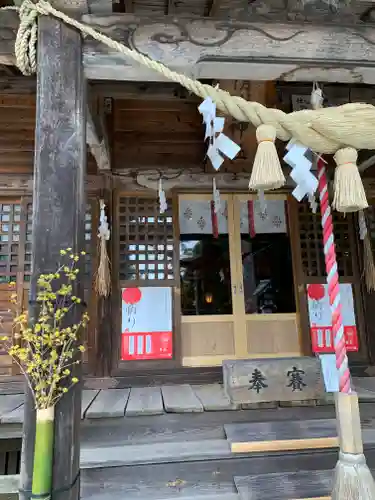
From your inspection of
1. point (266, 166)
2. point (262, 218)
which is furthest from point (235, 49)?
point (262, 218)

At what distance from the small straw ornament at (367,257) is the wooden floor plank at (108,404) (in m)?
2.83

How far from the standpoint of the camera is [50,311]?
1.75 m

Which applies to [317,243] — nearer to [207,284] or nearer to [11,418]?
[207,284]

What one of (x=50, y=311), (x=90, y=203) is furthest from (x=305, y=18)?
(x=90, y=203)

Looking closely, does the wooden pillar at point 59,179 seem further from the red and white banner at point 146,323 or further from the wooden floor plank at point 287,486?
the red and white banner at point 146,323

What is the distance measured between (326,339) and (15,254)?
3500mm

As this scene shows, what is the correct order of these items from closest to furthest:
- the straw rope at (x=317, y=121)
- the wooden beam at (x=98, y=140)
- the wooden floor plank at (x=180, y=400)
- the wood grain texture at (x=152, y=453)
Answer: the straw rope at (x=317, y=121) < the wood grain texture at (x=152, y=453) < the wooden floor plank at (x=180, y=400) < the wooden beam at (x=98, y=140)

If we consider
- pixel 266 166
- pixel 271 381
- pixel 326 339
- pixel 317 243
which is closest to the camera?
pixel 266 166

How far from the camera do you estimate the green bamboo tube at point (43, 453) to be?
159cm

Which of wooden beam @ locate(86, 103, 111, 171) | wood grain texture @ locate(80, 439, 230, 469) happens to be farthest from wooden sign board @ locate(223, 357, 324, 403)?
wooden beam @ locate(86, 103, 111, 171)

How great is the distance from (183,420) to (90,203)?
254cm

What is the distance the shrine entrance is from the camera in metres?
4.14

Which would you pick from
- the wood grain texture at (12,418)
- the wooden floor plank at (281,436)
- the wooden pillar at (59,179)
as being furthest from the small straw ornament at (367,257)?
the wood grain texture at (12,418)

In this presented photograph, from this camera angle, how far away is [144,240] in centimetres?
419
